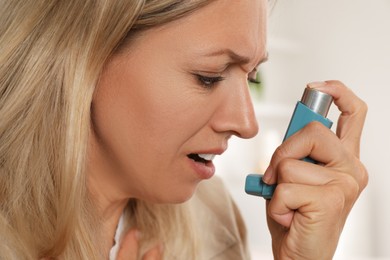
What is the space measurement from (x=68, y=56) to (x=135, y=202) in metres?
0.39

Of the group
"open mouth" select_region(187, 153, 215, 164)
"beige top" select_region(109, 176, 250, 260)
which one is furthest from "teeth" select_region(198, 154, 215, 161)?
"beige top" select_region(109, 176, 250, 260)

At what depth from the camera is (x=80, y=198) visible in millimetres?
1030

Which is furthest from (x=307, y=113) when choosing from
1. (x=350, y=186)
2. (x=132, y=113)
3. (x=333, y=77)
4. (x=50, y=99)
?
(x=333, y=77)

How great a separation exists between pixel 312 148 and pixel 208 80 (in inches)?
7.6

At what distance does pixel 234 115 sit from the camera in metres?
1.01

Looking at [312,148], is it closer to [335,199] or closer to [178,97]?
[335,199]

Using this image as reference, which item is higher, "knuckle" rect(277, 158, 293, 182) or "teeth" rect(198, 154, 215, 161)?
"knuckle" rect(277, 158, 293, 182)

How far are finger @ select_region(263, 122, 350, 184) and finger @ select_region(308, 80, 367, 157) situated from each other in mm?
90

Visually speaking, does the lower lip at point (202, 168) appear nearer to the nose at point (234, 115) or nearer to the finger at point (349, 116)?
the nose at point (234, 115)

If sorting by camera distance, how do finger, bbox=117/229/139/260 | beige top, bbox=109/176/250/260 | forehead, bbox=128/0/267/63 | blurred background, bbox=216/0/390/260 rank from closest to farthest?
forehead, bbox=128/0/267/63 < finger, bbox=117/229/139/260 < beige top, bbox=109/176/250/260 < blurred background, bbox=216/0/390/260

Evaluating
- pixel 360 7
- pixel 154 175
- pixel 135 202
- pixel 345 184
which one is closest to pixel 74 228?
pixel 154 175

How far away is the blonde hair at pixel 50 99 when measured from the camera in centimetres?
97

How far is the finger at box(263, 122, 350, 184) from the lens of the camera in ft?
3.25

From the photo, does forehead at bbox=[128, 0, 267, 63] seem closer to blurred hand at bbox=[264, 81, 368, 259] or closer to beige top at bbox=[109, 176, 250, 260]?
blurred hand at bbox=[264, 81, 368, 259]
